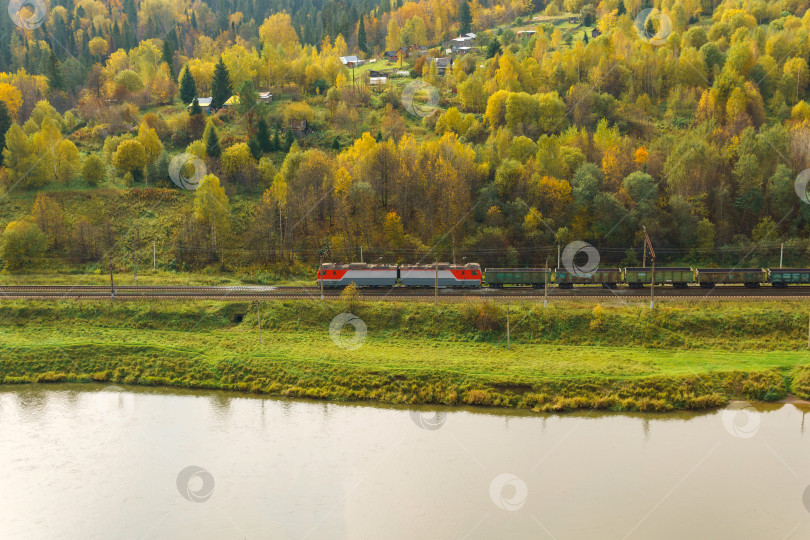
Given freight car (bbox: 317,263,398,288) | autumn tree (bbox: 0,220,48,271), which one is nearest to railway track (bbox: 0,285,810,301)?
freight car (bbox: 317,263,398,288)

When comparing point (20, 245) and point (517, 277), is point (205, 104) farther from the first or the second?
point (517, 277)

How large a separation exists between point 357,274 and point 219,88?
51.0 metres

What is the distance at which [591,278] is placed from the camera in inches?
2044

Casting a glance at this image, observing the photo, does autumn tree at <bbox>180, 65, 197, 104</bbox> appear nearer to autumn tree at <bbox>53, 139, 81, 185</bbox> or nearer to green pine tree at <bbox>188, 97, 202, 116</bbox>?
green pine tree at <bbox>188, 97, 202, 116</bbox>

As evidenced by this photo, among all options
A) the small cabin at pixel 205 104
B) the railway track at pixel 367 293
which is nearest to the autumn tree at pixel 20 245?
the railway track at pixel 367 293

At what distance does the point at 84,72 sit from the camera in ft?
349

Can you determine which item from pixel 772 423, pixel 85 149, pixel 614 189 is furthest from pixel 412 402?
pixel 85 149

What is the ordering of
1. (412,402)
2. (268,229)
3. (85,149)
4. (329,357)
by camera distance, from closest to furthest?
(412,402) < (329,357) < (268,229) < (85,149)

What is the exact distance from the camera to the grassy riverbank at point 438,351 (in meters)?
37.2

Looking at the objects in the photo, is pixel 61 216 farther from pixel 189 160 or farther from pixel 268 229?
pixel 268 229

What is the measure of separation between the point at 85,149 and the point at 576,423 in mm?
70689

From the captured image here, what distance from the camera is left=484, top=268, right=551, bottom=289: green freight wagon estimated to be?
5212 cm

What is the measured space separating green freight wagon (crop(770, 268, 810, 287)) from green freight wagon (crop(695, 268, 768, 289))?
61cm

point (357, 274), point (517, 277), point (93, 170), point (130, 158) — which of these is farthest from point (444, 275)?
point (93, 170)
